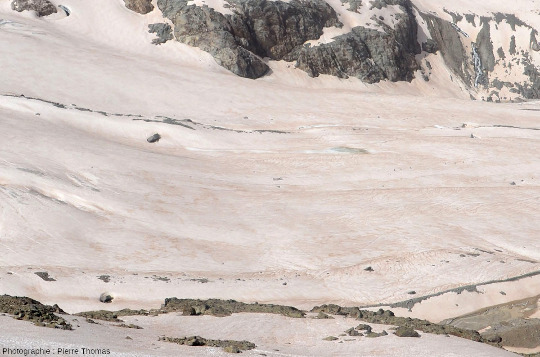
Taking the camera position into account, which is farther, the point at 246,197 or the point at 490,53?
the point at 490,53

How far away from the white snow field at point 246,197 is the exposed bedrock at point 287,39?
2.79 metres

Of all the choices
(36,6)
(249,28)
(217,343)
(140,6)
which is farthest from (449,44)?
(217,343)

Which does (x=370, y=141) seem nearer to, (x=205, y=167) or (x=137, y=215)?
(x=205, y=167)

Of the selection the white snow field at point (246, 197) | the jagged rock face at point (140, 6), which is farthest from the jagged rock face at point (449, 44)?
the jagged rock face at point (140, 6)

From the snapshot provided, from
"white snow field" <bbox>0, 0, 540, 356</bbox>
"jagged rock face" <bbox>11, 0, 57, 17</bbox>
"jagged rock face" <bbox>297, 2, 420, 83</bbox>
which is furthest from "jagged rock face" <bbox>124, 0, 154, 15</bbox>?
"jagged rock face" <bbox>297, 2, 420, 83</bbox>

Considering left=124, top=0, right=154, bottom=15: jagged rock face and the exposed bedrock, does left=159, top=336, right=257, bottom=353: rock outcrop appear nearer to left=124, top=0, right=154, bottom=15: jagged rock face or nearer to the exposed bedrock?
the exposed bedrock

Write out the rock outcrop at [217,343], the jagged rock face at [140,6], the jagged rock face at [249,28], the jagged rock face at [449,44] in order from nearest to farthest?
the rock outcrop at [217,343] → the jagged rock face at [249,28] → the jagged rock face at [140,6] → the jagged rock face at [449,44]

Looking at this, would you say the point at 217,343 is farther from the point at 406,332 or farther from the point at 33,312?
the point at 406,332

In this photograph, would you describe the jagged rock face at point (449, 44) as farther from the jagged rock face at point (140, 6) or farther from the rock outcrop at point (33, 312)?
the rock outcrop at point (33, 312)

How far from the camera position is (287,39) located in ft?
158

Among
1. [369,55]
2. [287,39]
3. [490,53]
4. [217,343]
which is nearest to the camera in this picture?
[217,343]

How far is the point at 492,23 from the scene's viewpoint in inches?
2234

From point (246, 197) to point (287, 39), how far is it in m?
22.7

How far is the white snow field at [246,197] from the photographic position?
1972 centimetres
